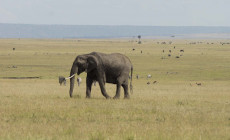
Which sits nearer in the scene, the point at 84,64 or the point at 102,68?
the point at 84,64

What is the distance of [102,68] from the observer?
2078cm

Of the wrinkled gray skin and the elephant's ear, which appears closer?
the elephant's ear

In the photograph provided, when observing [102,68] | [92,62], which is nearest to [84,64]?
[92,62]

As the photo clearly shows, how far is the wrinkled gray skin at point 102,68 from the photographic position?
67.8ft

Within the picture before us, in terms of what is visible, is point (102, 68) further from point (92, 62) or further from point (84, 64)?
point (84, 64)

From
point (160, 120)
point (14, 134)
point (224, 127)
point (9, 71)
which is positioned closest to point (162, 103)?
point (160, 120)

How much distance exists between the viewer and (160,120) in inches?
569

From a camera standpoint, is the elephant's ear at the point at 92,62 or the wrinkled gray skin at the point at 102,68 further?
the wrinkled gray skin at the point at 102,68

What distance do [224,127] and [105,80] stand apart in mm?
8809

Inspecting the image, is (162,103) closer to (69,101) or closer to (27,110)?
(69,101)

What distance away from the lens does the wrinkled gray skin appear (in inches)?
814

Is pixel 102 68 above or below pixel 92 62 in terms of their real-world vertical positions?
below

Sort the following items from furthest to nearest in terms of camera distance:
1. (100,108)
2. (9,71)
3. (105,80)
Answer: (9,71) < (105,80) < (100,108)

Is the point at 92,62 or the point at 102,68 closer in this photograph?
the point at 92,62
